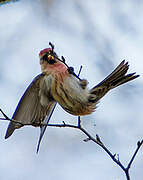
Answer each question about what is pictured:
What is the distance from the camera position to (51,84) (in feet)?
13.1

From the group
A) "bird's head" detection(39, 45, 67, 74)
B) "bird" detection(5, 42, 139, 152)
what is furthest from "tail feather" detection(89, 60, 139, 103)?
"bird's head" detection(39, 45, 67, 74)

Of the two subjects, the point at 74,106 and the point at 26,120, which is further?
the point at 26,120

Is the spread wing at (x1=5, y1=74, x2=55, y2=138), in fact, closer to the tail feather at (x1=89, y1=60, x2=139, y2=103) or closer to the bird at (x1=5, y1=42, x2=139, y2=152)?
the bird at (x1=5, y1=42, x2=139, y2=152)

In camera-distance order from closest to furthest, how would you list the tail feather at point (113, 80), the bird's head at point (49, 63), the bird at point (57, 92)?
1. the tail feather at point (113, 80)
2. the bird at point (57, 92)
3. the bird's head at point (49, 63)

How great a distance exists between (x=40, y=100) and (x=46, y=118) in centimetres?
20

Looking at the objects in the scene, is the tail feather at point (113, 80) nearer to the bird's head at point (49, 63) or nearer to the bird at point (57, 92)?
the bird at point (57, 92)

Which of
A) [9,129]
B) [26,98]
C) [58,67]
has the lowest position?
[9,129]

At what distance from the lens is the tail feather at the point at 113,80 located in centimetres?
365

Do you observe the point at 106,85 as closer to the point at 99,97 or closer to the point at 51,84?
the point at 99,97

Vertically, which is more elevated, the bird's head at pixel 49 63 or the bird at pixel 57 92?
the bird's head at pixel 49 63

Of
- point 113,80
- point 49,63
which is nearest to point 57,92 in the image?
point 49,63

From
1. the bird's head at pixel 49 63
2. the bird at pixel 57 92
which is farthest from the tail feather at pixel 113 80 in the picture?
the bird's head at pixel 49 63

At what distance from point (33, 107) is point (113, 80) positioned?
0.99 m

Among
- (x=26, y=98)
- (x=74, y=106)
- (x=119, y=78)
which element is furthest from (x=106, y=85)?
(x=26, y=98)
